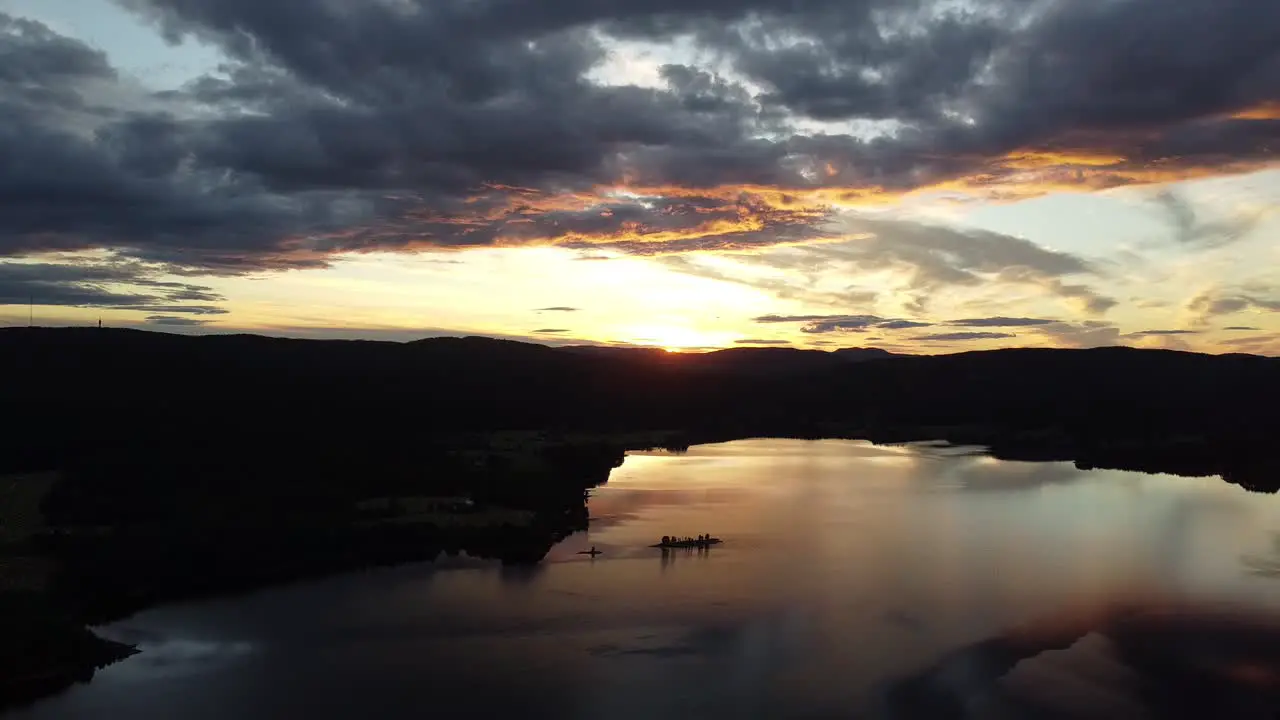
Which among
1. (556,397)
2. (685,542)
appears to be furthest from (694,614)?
(556,397)

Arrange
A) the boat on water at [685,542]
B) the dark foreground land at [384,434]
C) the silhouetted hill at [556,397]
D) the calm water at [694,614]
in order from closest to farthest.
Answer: the calm water at [694,614] < the dark foreground land at [384,434] < the boat on water at [685,542] < the silhouetted hill at [556,397]

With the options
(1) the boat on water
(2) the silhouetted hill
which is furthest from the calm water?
(2) the silhouetted hill

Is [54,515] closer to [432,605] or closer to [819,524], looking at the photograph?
[432,605]

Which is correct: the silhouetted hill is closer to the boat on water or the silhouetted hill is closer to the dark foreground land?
the dark foreground land

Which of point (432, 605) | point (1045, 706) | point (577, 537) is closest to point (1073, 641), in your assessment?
point (1045, 706)

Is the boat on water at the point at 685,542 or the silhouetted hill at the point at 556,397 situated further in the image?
the silhouetted hill at the point at 556,397

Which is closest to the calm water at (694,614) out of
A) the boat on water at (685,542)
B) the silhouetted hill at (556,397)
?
the boat on water at (685,542)

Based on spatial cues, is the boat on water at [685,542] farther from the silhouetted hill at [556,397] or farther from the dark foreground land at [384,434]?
the silhouetted hill at [556,397]
